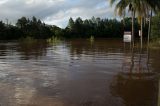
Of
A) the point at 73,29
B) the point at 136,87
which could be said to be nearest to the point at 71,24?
the point at 73,29

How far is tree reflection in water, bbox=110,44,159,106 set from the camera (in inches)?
473

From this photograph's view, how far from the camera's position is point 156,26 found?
46.0m

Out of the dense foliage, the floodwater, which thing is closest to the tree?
the dense foliage

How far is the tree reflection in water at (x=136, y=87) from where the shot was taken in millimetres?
12008

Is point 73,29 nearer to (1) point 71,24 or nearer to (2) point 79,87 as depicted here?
(1) point 71,24

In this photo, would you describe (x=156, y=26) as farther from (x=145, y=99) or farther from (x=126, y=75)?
(x=145, y=99)

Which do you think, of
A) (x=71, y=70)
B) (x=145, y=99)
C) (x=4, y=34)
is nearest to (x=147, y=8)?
(x=71, y=70)

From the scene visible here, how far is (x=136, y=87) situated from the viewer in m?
14.5

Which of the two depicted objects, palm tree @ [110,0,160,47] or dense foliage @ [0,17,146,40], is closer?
palm tree @ [110,0,160,47]

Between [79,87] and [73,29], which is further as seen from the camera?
[73,29]

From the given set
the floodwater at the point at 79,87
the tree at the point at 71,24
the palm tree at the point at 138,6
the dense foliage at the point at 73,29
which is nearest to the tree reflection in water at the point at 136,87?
the floodwater at the point at 79,87

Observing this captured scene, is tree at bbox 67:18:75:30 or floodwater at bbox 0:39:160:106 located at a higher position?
tree at bbox 67:18:75:30

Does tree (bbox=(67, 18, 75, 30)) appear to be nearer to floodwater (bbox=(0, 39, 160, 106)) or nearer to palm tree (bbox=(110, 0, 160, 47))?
palm tree (bbox=(110, 0, 160, 47))

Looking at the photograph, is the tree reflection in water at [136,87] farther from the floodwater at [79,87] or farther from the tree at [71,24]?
the tree at [71,24]
